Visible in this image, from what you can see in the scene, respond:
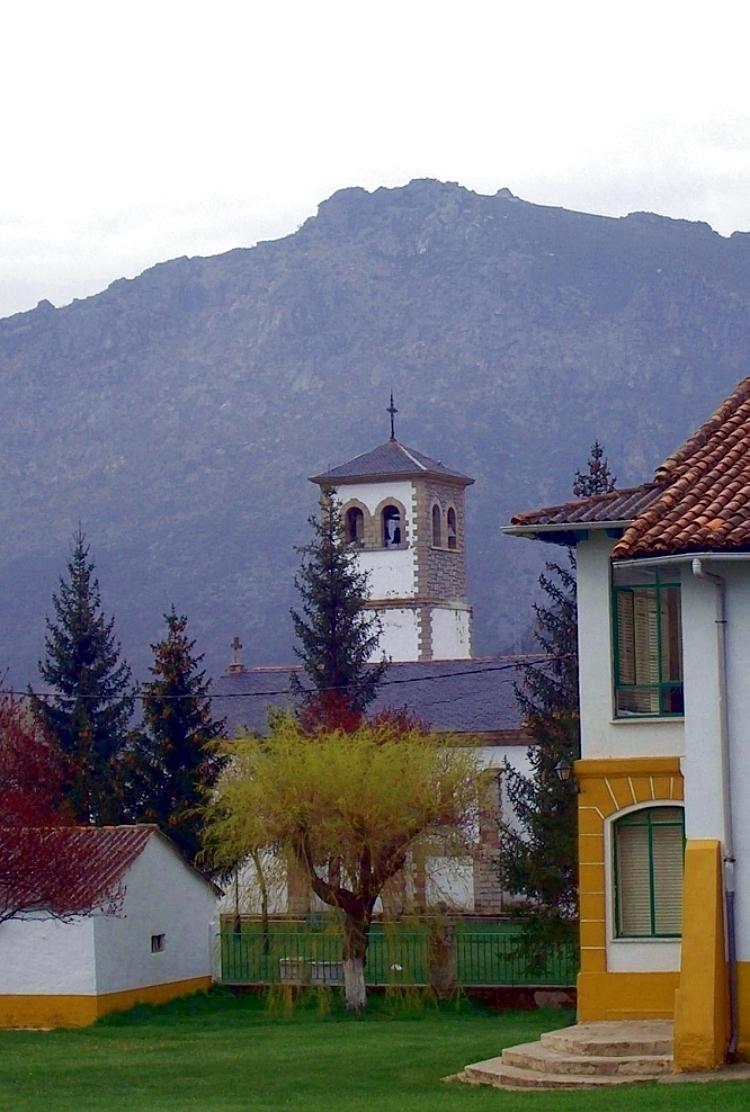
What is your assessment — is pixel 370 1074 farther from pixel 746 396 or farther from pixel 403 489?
pixel 403 489

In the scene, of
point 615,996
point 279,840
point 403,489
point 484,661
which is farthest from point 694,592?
point 403,489

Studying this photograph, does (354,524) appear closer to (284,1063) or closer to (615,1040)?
(284,1063)

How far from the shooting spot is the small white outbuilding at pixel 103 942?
3422 centimetres

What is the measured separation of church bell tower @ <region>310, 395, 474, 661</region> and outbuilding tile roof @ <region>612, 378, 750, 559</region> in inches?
2041

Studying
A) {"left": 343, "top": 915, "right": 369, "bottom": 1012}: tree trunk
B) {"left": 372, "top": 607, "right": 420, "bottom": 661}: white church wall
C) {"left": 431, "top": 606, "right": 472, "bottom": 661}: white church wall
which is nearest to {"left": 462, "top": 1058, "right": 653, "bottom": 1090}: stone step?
{"left": 343, "top": 915, "right": 369, "bottom": 1012}: tree trunk

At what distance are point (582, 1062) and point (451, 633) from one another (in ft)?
185

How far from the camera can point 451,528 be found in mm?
81062

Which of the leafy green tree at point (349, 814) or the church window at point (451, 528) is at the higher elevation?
the church window at point (451, 528)

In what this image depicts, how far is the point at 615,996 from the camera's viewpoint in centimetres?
2455

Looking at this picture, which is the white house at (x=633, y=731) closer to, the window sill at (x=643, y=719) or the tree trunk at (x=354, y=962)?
the window sill at (x=643, y=719)

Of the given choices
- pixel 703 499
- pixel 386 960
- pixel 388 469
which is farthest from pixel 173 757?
pixel 388 469

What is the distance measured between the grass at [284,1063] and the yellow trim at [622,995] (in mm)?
1458

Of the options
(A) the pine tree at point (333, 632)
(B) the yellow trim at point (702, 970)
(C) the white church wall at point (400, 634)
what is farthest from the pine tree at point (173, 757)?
(C) the white church wall at point (400, 634)

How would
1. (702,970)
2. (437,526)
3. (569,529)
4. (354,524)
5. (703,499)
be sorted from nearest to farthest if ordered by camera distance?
(702,970) → (703,499) → (569,529) → (437,526) → (354,524)
